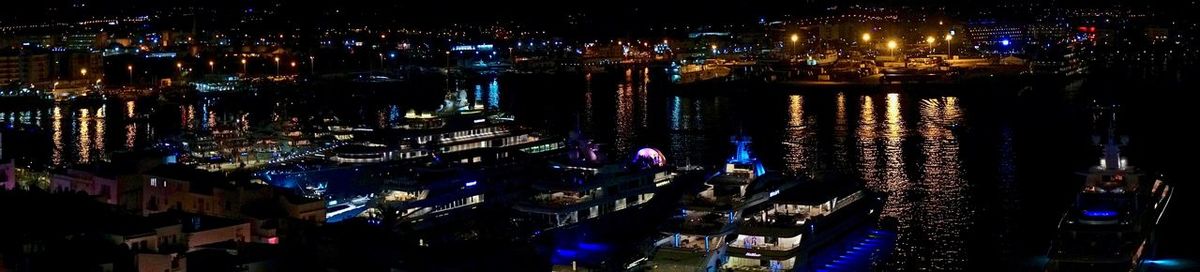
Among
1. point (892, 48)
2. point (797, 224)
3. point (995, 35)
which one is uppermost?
point (995, 35)

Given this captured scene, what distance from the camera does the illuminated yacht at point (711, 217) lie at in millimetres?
7427

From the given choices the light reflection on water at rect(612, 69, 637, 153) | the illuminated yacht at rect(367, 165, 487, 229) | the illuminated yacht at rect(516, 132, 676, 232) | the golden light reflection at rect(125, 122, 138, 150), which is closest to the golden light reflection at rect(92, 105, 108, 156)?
the golden light reflection at rect(125, 122, 138, 150)

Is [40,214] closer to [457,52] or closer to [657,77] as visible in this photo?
[657,77]

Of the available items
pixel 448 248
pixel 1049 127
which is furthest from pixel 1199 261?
pixel 1049 127

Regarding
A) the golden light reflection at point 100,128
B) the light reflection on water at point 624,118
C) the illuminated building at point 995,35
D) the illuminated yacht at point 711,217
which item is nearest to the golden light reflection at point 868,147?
the light reflection on water at point 624,118

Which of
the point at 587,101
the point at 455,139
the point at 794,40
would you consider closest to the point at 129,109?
the point at 587,101

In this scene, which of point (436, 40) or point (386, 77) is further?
point (436, 40)

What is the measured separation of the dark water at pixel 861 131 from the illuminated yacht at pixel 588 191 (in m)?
1.29

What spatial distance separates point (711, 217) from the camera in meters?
7.87

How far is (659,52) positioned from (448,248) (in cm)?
3294

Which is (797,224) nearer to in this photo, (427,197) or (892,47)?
(427,197)

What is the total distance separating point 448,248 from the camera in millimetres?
7711

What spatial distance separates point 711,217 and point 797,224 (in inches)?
19.8

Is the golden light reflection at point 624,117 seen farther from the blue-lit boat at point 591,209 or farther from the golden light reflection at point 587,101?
the blue-lit boat at point 591,209
